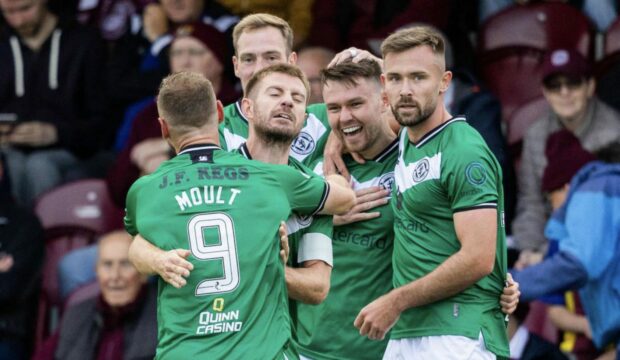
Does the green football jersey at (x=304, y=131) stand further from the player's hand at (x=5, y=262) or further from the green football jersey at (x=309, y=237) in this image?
the player's hand at (x=5, y=262)

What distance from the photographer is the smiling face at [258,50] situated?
799 cm

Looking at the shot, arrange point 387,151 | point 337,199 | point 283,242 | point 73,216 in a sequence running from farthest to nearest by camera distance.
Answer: point 73,216
point 387,151
point 337,199
point 283,242

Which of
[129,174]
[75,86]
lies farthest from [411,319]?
[75,86]

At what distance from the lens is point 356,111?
302 inches

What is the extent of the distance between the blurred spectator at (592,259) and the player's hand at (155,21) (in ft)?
14.3

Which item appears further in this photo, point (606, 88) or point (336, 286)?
point (606, 88)

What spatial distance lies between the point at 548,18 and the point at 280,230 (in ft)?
19.2

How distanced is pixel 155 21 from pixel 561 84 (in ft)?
11.9

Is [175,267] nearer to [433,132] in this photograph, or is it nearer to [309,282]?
[309,282]

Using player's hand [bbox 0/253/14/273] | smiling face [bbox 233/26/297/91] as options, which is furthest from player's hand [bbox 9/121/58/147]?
smiling face [bbox 233/26/297/91]

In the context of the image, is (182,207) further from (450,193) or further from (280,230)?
(450,193)

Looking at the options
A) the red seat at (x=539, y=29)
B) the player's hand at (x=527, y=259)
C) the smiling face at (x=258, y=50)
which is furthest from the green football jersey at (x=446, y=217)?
the red seat at (x=539, y=29)

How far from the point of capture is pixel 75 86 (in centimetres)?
1249

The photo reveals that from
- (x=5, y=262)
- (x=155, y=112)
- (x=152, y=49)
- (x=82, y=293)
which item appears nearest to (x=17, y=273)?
(x=5, y=262)
